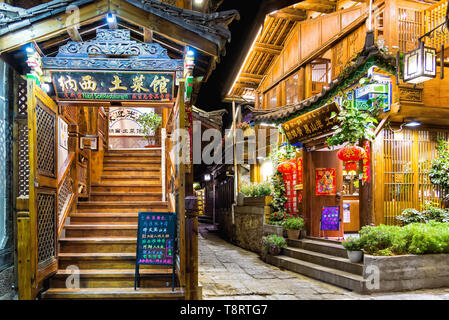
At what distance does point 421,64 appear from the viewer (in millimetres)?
9367

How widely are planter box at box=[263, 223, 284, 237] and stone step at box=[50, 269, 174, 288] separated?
22.4 ft

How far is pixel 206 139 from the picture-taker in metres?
21.2

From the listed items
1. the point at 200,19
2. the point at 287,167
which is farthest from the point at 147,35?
the point at 287,167

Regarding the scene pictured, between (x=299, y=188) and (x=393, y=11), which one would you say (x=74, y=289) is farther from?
(x=393, y=11)

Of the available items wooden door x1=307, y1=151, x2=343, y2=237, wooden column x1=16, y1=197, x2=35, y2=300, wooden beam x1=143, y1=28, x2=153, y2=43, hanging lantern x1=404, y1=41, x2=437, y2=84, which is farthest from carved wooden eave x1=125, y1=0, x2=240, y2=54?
wooden door x1=307, y1=151, x2=343, y2=237

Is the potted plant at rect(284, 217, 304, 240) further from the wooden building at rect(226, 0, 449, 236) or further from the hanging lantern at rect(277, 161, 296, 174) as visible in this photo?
the hanging lantern at rect(277, 161, 296, 174)

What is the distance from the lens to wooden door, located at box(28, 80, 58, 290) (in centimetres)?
639

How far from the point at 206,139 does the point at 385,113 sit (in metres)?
12.0

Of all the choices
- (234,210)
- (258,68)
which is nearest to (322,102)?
(258,68)

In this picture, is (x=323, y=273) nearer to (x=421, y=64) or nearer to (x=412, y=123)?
(x=412, y=123)

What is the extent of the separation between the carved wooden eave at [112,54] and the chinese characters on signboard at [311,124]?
5820 millimetres

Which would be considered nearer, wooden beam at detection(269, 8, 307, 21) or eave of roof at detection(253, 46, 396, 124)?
eave of roof at detection(253, 46, 396, 124)

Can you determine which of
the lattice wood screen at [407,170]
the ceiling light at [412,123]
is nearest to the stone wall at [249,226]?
the lattice wood screen at [407,170]

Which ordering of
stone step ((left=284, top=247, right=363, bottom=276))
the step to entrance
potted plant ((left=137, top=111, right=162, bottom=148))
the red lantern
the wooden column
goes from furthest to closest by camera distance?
potted plant ((left=137, top=111, right=162, bottom=148))
the red lantern
stone step ((left=284, top=247, right=363, bottom=276))
the step to entrance
the wooden column
